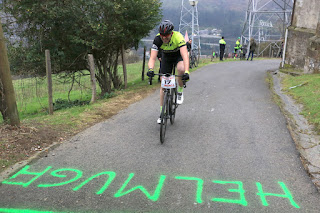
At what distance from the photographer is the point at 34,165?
398 cm

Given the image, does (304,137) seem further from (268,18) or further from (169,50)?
(268,18)

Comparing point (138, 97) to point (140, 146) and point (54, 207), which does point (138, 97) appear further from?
point (54, 207)


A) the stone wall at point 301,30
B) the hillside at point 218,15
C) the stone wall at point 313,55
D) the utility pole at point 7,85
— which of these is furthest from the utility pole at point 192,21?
the hillside at point 218,15

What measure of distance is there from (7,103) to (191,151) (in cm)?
337

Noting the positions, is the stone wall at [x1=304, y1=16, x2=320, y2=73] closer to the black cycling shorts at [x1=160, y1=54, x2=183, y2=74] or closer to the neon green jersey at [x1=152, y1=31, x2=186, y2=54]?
the black cycling shorts at [x1=160, y1=54, x2=183, y2=74]

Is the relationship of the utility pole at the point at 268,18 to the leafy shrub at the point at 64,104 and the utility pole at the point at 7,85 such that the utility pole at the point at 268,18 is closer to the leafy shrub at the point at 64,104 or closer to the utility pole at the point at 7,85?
the leafy shrub at the point at 64,104

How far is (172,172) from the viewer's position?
12.4 feet

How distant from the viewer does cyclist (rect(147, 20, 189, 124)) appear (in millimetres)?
4793

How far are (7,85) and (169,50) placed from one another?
3009 millimetres

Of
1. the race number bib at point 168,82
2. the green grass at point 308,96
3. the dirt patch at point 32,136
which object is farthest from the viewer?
the green grass at point 308,96

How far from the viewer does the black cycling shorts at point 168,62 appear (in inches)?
214

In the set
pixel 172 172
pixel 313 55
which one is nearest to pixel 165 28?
pixel 172 172

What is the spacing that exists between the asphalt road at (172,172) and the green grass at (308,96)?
2.29 ft

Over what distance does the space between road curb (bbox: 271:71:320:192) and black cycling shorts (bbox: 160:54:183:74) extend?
273cm
